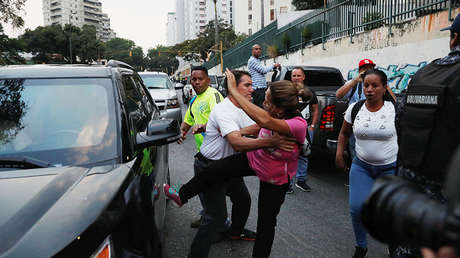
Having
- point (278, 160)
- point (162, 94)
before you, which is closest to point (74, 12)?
point (162, 94)

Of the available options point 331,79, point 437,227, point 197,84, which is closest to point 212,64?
point 331,79

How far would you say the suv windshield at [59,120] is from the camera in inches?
91.6

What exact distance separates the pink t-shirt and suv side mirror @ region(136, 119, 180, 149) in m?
0.68

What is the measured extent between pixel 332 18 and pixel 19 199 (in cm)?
1344

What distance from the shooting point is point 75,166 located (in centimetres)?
219

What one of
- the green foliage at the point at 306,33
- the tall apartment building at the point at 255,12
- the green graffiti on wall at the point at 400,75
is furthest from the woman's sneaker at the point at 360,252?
the tall apartment building at the point at 255,12

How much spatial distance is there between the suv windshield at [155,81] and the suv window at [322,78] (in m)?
5.71

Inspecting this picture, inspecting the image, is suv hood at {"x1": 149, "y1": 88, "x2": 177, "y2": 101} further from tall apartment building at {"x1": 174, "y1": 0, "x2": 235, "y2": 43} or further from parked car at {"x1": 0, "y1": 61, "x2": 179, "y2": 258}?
tall apartment building at {"x1": 174, "y1": 0, "x2": 235, "y2": 43}

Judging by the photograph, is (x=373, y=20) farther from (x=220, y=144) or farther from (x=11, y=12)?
(x=11, y=12)

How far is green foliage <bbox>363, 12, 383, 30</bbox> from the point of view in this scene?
402 inches

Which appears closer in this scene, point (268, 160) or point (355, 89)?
point (268, 160)

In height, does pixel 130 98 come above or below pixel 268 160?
above

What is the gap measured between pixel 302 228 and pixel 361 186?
1.08m

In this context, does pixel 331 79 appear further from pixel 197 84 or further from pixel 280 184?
pixel 280 184
